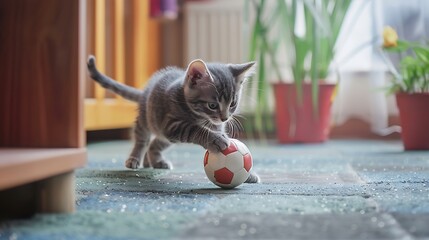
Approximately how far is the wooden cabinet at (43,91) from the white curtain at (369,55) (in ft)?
7.23

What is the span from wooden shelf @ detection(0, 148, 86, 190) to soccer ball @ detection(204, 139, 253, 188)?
1.30 feet

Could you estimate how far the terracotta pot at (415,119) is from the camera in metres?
2.50

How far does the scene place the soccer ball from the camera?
1.38m

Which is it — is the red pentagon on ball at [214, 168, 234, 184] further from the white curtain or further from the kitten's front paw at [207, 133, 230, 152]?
the white curtain

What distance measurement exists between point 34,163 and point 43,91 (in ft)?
0.71

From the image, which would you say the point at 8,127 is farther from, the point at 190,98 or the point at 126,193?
the point at 190,98

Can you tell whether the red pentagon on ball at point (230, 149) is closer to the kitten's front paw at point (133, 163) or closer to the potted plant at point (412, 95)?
the kitten's front paw at point (133, 163)

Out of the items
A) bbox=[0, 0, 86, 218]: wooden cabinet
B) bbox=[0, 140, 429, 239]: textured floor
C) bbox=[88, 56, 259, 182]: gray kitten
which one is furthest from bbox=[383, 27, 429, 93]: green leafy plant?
bbox=[0, 0, 86, 218]: wooden cabinet

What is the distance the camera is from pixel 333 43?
113 inches

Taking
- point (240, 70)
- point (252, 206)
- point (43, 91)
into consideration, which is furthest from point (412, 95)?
point (43, 91)

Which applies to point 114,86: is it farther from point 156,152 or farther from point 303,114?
point 303,114

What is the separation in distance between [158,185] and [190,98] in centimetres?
27

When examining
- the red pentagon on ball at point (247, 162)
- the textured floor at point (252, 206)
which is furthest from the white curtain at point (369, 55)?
the red pentagon on ball at point (247, 162)

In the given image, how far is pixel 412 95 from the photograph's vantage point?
250 centimetres
